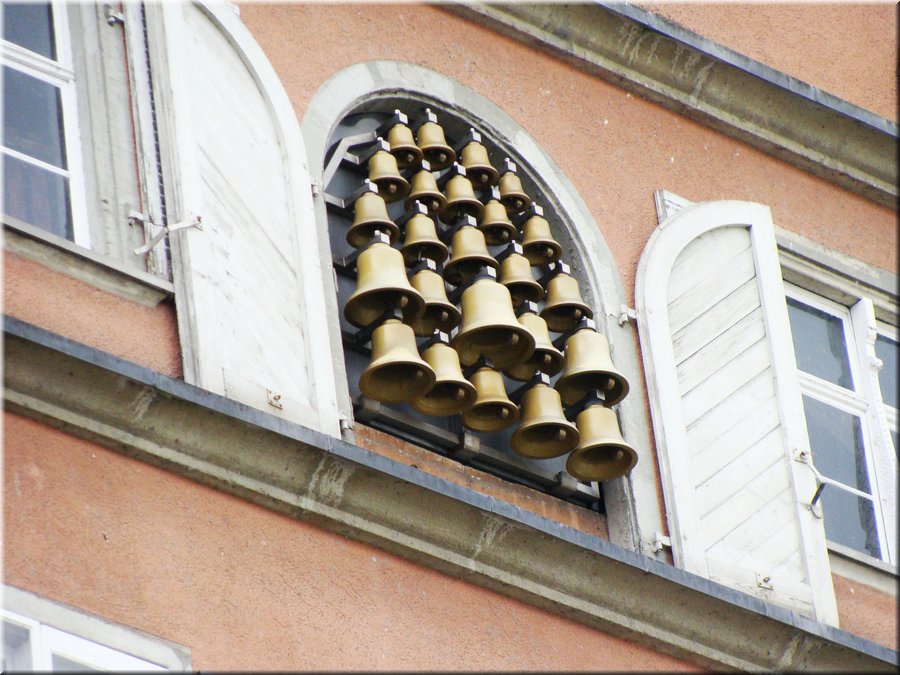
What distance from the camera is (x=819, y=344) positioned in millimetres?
10664

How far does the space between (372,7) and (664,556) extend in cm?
246

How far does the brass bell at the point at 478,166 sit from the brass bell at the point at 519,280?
0.45 meters

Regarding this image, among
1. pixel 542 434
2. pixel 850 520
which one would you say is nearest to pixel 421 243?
pixel 542 434

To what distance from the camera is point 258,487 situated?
7918mm

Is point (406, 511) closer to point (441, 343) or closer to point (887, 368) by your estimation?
point (441, 343)

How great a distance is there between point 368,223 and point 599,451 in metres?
1.19

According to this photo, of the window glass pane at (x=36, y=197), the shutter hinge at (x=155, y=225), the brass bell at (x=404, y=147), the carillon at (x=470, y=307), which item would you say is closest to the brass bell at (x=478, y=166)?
the carillon at (x=470, y=307)

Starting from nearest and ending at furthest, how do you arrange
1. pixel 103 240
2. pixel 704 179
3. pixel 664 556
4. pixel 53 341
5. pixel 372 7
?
1. pixel 53 341
2. pixel 103 240
3. pixel 664 556
4. pixel 372 7
5. pixel 704 179

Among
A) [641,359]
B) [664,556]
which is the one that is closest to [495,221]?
[641,359]

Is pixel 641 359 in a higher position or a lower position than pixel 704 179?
lower

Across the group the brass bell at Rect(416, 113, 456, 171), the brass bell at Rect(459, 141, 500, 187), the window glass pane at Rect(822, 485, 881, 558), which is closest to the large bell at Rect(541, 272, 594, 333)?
the brass bell at Rect(459, 141, 500, 187)

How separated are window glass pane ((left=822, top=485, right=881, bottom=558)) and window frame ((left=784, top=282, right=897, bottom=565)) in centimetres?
2

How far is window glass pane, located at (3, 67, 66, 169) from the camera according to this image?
8.32 m

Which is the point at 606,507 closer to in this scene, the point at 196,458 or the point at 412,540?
the point at 412,540
